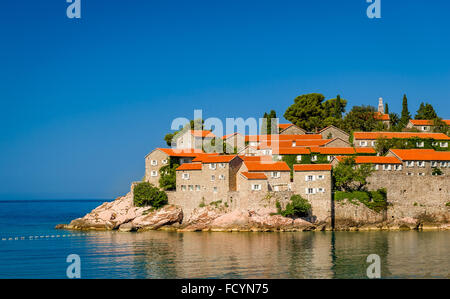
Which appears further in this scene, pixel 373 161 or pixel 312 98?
pixel 312 98

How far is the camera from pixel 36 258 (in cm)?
4741

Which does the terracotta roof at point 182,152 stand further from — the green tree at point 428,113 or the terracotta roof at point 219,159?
the green tree at point 428,113

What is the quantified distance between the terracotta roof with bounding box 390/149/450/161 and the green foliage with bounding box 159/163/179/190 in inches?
1260

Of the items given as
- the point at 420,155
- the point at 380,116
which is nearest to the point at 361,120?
the point at 380,116

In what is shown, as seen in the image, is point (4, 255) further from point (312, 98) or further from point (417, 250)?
point (312, 98)

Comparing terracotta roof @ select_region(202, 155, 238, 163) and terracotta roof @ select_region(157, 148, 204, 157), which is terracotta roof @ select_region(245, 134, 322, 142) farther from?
terracotta roof @ select_region(202, 155, 238, 163)

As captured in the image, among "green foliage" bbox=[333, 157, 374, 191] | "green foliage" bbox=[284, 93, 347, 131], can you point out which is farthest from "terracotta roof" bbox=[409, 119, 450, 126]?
"green foliage" bbox=[333, 157, 374, 191]

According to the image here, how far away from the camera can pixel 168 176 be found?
7450 centimetres

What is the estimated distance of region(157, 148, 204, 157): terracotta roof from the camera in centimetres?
7653

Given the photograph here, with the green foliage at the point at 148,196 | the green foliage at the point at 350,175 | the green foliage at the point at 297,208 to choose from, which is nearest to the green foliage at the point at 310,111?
the green foliage at the point at 350,175

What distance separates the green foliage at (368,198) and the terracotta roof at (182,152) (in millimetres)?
23438

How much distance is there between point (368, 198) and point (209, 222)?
2153cm
